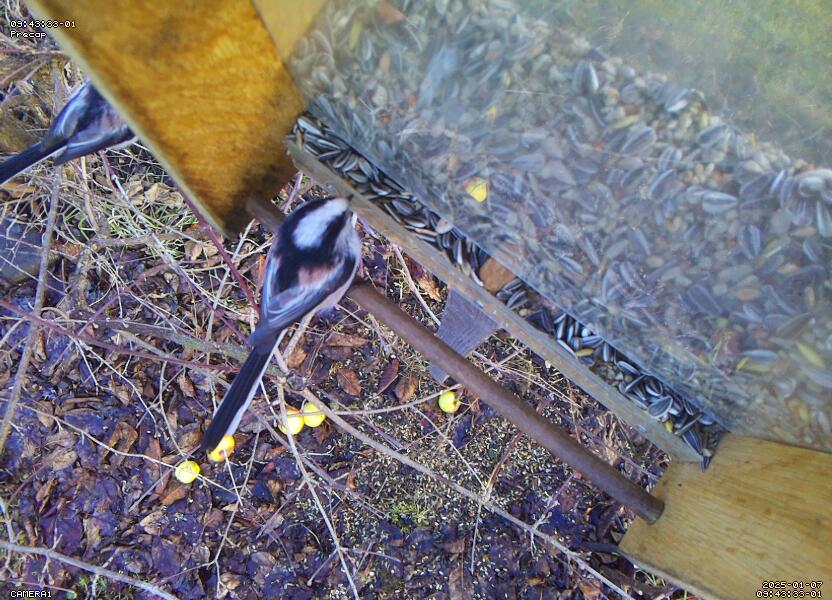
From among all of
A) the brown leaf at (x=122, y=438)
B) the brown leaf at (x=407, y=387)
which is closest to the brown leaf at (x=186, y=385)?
the brown leaf at (x=122, y=438)

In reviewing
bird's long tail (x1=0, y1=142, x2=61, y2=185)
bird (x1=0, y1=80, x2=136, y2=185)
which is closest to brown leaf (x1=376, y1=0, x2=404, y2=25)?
bird (x1=0, y1=80, x2=136, y2=185)

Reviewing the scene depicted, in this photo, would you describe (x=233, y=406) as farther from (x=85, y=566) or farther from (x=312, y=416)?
(x=85, y=566)

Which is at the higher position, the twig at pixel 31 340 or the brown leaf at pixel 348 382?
the twig at pixel 31 340

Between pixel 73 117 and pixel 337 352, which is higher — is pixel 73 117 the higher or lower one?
the higher one

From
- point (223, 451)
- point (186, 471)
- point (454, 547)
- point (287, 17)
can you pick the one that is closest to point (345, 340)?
point (223, 451)

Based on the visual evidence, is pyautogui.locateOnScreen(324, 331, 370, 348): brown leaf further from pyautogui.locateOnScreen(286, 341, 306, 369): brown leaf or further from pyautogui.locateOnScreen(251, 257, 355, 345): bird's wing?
pyautogui.locateOnScreen(251, 257, 355, 345): bird's wing

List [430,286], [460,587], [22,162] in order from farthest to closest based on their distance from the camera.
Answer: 1. [430,286]
2. [460,587]
3. [22,162]

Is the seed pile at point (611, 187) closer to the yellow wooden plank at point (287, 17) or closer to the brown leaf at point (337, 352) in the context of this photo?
the yellow wooden plank at point (287, 17)
